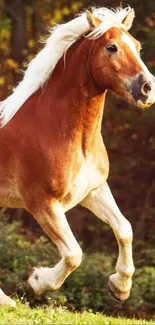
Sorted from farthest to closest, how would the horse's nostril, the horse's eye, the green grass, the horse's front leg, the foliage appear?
the foliage, the horse's front leg, the horse's eye, the horse's nostril, the green grass

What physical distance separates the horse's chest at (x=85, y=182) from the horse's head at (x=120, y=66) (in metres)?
0.62

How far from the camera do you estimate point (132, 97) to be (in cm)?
696

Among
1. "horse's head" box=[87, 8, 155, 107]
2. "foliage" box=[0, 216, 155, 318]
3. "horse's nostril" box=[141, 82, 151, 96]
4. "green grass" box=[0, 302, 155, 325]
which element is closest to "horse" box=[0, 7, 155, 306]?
"horse's head" box=[87, 8, 155, 107]

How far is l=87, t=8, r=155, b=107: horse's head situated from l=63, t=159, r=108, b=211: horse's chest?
622 mm

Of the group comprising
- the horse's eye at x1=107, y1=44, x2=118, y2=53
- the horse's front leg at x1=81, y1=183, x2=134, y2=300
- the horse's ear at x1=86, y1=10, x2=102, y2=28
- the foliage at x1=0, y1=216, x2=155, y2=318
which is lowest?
the foliage at x1=0, y1=216, x2=155, y2=318

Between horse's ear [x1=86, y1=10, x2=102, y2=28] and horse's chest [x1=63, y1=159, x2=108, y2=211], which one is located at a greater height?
horse's ear [x1=86, y1=10, x2=102, y2=28]

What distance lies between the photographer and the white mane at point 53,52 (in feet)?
24.1

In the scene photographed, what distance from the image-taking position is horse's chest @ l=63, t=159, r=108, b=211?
23.8 feet

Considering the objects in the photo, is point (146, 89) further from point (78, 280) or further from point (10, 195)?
point (78, 280)

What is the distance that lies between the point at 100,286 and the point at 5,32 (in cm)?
545

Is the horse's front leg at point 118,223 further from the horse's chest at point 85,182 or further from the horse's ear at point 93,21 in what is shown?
the horse's ear at point 93,21

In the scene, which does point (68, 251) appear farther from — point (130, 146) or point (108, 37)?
point (130, 146)

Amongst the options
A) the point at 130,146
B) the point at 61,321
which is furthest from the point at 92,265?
the point at 61,321

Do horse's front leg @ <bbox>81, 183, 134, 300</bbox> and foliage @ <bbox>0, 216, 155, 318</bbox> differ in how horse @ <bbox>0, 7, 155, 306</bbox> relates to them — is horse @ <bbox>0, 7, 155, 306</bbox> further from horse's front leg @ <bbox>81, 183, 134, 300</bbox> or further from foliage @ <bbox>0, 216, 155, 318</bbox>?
foliage @ <bbox>0, 216, 155, 318</bbox>
